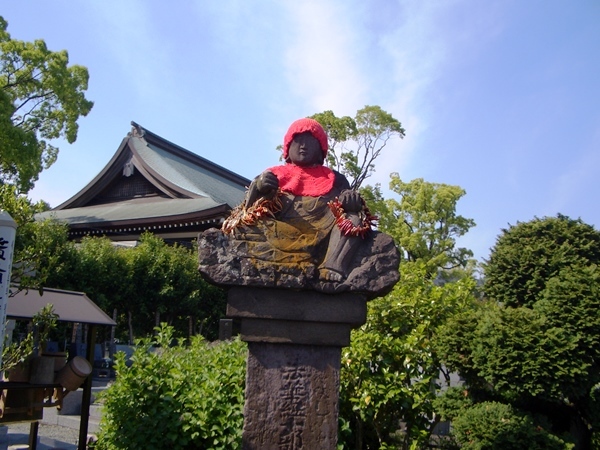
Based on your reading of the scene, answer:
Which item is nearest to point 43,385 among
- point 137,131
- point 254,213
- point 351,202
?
point 254,213

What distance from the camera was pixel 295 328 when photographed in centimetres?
372

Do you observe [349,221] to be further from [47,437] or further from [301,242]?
[47,437]

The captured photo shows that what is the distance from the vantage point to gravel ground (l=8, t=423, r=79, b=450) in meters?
7.06

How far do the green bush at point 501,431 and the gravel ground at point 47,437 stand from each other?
4900mm

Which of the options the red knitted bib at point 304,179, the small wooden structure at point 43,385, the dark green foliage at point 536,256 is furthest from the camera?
the dark green foliage at point 536,256

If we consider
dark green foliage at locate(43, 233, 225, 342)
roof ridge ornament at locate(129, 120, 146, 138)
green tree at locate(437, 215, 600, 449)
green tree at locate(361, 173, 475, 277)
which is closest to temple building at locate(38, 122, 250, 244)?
roof ridge ornament at locate(129, 120, 146, 138)

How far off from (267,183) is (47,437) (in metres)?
6.21

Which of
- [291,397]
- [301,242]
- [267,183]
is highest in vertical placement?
Answer: [267,183]

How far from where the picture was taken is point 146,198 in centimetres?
2172

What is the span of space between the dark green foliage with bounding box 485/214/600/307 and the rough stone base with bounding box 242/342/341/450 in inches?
99.1

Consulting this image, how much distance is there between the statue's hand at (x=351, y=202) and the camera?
388 cm

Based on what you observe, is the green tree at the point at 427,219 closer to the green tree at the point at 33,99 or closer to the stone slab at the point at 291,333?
the green tree at the point at 33,99

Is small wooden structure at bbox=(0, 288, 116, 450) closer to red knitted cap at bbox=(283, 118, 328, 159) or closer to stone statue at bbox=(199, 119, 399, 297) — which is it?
stone statue at bbox=(199, 119, 399, 297)

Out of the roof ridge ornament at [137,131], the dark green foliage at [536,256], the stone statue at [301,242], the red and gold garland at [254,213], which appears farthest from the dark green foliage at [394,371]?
the roof ridge ornament at [137,131]
